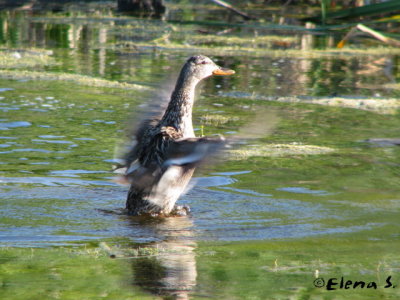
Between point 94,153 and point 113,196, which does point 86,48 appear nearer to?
point 94,153

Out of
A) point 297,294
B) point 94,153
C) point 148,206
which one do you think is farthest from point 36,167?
point 297,294

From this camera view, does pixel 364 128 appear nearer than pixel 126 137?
No

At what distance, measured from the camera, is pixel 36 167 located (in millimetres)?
7258

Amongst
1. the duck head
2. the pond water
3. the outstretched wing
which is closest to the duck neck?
the duck head

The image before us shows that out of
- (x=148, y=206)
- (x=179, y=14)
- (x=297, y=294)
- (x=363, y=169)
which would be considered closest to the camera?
(x=297, y=294)

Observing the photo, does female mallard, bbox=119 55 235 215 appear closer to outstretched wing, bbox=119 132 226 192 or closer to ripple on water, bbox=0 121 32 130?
outstretched wing, bbox=119 132 226 192

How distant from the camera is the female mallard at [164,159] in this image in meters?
6.09

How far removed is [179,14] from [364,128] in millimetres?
11621

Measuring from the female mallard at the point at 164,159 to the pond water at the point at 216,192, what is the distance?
224 mm

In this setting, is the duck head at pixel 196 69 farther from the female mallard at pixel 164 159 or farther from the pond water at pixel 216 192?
the pond water at pixel 216 192

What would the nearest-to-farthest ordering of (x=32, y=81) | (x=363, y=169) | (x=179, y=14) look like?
(x=363, y=169)
(x=32, y=81)
(x=179, y=14)

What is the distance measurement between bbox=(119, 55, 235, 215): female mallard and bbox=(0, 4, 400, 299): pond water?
22cm
